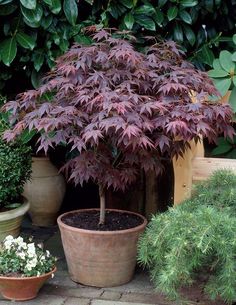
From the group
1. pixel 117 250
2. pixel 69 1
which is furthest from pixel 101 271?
pixel 69 1

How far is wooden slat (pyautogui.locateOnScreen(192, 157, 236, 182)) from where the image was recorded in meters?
3.33

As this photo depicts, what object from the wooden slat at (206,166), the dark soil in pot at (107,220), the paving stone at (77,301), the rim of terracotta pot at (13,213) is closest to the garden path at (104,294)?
the paving stone at (77,301)

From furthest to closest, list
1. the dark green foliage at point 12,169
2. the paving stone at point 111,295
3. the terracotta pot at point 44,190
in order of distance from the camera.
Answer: the terracotta pot at point 44,190 → the dark green foliage at point 12,169 → the paving stone at point 111,295

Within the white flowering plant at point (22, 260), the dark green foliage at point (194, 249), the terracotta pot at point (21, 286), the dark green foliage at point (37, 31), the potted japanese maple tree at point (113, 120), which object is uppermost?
the dark green foliage at point (37, 31)

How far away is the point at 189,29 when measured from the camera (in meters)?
3.82

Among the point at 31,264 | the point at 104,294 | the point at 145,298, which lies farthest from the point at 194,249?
the point at 31,264

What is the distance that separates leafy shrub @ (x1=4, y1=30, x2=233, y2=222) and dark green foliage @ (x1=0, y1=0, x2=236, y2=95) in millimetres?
471

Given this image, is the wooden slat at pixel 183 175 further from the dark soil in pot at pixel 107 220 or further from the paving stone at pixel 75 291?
the paving stone at pixel 75 291

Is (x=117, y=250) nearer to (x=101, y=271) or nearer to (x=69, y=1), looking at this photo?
(x=101, y=271)

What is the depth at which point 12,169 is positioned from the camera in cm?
342

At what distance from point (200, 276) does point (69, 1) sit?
196cm

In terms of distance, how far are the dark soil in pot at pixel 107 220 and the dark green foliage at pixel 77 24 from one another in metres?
1.01

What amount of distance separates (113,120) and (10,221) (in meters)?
1.19

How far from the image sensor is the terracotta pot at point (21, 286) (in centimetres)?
289
